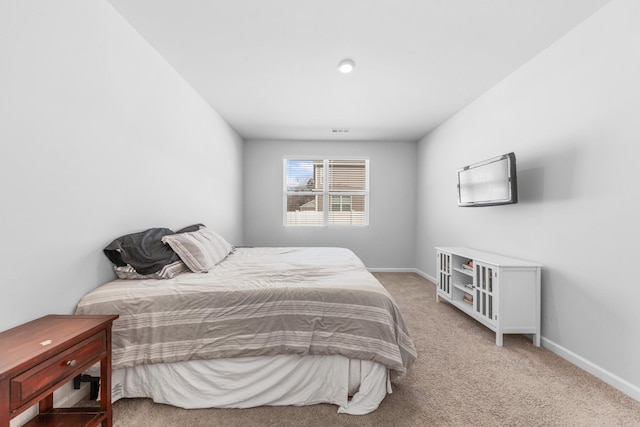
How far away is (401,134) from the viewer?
15.8 feet

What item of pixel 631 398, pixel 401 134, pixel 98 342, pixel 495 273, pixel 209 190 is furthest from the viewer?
pixel 401 134

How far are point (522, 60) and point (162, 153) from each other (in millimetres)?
3477

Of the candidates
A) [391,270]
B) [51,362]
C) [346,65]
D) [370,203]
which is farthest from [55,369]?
[391,270]

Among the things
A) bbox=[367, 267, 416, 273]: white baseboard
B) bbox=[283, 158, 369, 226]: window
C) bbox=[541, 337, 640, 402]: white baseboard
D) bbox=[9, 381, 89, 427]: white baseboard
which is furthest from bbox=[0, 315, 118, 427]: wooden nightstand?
bbox=[367, 267, 416, 273]: white baseboard

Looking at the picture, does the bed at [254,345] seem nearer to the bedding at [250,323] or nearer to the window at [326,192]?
the bedding at [250,323]

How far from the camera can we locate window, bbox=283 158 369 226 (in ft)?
17.2

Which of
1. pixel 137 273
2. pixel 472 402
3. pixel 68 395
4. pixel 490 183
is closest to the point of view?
pixel 68 395

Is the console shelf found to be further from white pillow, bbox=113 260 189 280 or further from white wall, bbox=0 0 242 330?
white wall, bbox=0 0 242 330

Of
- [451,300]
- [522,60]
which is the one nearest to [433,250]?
[451,300]

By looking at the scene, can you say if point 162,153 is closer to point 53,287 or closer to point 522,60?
point 53,287

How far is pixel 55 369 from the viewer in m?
1.04

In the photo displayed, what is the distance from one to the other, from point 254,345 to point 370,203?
4.00m

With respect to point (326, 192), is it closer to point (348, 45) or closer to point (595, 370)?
point (348, 45)

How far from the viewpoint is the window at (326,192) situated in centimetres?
525
